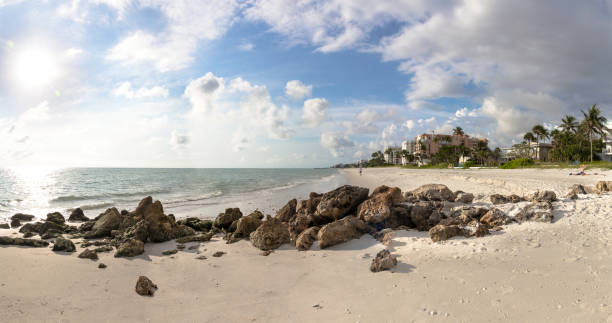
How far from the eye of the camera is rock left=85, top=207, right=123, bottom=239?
35.4ft

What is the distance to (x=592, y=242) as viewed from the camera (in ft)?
22.0

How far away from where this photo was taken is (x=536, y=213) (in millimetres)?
8336

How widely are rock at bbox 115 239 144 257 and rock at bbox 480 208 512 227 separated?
398 inches

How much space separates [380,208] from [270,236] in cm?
364

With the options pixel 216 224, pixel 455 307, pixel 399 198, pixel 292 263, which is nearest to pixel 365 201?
pixel 399 198

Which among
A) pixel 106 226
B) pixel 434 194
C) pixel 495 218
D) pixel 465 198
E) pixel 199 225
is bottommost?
pixel 199 225

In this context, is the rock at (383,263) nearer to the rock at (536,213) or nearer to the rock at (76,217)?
the rock at (536,213)

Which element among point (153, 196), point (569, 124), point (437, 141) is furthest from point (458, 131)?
point (153, 196)

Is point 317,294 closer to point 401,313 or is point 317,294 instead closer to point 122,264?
point 401,313

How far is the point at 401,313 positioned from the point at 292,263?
3.44 metres

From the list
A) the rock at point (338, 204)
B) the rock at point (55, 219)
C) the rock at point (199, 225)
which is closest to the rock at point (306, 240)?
the rock at point (338, 204)

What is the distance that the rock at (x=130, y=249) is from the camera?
8.41 meters

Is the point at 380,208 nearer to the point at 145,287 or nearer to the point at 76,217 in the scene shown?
the point at 145,287

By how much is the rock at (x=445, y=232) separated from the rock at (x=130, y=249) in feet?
27.2
